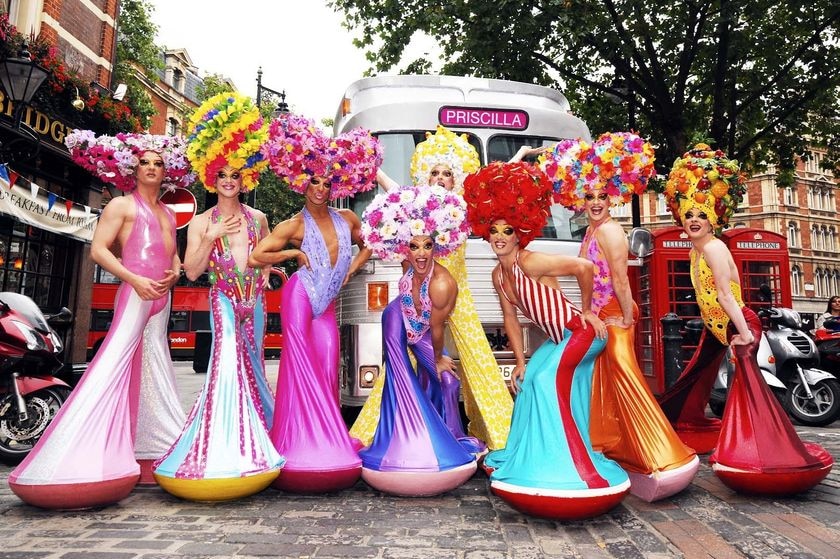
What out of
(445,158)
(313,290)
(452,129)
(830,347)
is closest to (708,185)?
(445,158)

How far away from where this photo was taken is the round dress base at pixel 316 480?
10.9 ft

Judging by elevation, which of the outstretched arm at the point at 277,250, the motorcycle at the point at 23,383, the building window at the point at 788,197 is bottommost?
the motorcycle at the point at 23,383

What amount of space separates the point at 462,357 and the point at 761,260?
7.29 meters

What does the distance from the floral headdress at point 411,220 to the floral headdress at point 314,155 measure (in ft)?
1.18

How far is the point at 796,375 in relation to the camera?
264 inches

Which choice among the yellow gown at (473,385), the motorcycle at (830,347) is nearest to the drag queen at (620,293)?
the yellow gown at (473,385)

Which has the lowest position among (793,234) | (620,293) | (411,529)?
(411,529)

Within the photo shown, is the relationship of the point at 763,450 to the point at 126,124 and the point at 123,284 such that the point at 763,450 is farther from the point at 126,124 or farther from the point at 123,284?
the point at 126,124

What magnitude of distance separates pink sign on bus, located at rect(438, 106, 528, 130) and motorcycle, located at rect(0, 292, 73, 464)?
13.4 ft

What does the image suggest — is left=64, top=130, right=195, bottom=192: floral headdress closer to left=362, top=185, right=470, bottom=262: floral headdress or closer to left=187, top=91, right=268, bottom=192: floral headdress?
left=187, top=91, right=268, bottom=192: floral headdress

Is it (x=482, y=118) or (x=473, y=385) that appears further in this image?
(x=482, y=118)

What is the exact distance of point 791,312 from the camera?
6777 millimetres

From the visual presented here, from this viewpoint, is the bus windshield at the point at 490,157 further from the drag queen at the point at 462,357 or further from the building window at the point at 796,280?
the building window at the point at 796,280

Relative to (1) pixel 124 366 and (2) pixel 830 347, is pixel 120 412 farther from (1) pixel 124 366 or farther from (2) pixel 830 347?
(2) pixel 830 347
